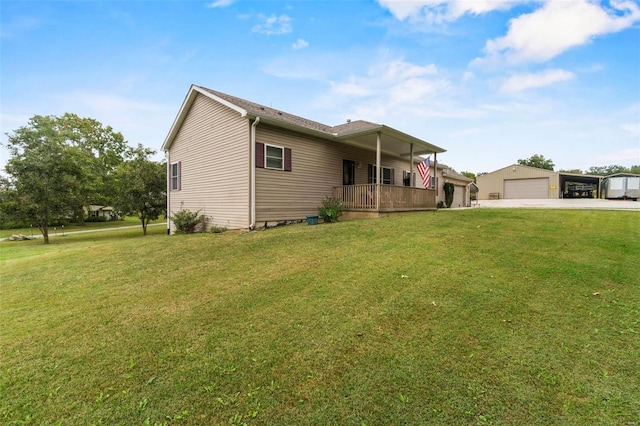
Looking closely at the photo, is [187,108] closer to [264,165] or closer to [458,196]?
[264,165]

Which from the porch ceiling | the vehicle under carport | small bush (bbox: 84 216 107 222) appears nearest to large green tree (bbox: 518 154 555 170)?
the vehicle under carport

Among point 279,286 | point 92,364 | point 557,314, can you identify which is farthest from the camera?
point 279,286

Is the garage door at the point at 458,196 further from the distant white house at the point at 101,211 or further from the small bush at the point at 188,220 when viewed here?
the distant white house at the point at 101,211

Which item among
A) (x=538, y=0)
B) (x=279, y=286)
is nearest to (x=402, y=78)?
(x=538, y=0)

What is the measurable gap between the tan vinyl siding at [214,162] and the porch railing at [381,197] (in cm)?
433

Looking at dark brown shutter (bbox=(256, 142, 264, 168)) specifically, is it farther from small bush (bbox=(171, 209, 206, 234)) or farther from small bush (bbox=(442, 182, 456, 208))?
small bush (bbox=(442, 182, 456, 208))

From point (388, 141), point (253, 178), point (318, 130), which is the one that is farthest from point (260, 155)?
point (388, 141)

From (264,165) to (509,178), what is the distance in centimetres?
3216

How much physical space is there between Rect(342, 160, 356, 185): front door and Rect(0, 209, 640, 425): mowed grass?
27.0 ft

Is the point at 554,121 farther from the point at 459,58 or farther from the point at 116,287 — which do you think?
the point at 116,287

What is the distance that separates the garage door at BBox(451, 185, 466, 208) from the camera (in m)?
24.9

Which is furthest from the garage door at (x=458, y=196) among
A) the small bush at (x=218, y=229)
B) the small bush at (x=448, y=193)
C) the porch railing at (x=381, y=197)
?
the small bush at (x=218, y=229)

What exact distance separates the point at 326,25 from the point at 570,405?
537 inches

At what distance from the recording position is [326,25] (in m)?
11.8
